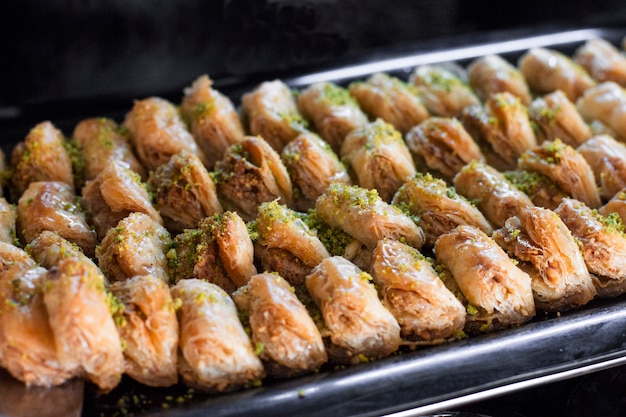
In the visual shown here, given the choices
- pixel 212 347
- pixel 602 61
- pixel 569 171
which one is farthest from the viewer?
pixel 602 61

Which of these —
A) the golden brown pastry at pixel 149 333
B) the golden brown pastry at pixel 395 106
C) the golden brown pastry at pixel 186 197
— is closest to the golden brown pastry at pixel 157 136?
the golden brown pastry at pixel 186 197

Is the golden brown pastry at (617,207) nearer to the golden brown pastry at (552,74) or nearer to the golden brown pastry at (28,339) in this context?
the golden brown pastry at (552,74)

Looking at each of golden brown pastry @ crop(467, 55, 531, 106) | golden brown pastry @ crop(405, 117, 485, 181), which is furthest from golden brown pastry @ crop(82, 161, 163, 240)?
golden brown pastry @ crop(467, 55, 531, 106)

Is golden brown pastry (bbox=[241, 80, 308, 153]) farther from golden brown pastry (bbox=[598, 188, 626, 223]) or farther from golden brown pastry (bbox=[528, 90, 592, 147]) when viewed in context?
golden brown pastry (bbox=[598, 188, 626, 223])

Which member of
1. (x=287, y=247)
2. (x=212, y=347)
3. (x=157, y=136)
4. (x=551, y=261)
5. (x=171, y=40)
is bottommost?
(x=212, y=347)

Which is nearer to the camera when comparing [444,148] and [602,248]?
[602,248]

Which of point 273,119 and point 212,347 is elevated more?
point 273,119

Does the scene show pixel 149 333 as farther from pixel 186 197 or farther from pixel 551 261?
pixel 551 261

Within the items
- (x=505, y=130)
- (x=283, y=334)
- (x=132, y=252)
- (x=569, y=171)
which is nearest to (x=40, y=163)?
(x=132, y=252)
